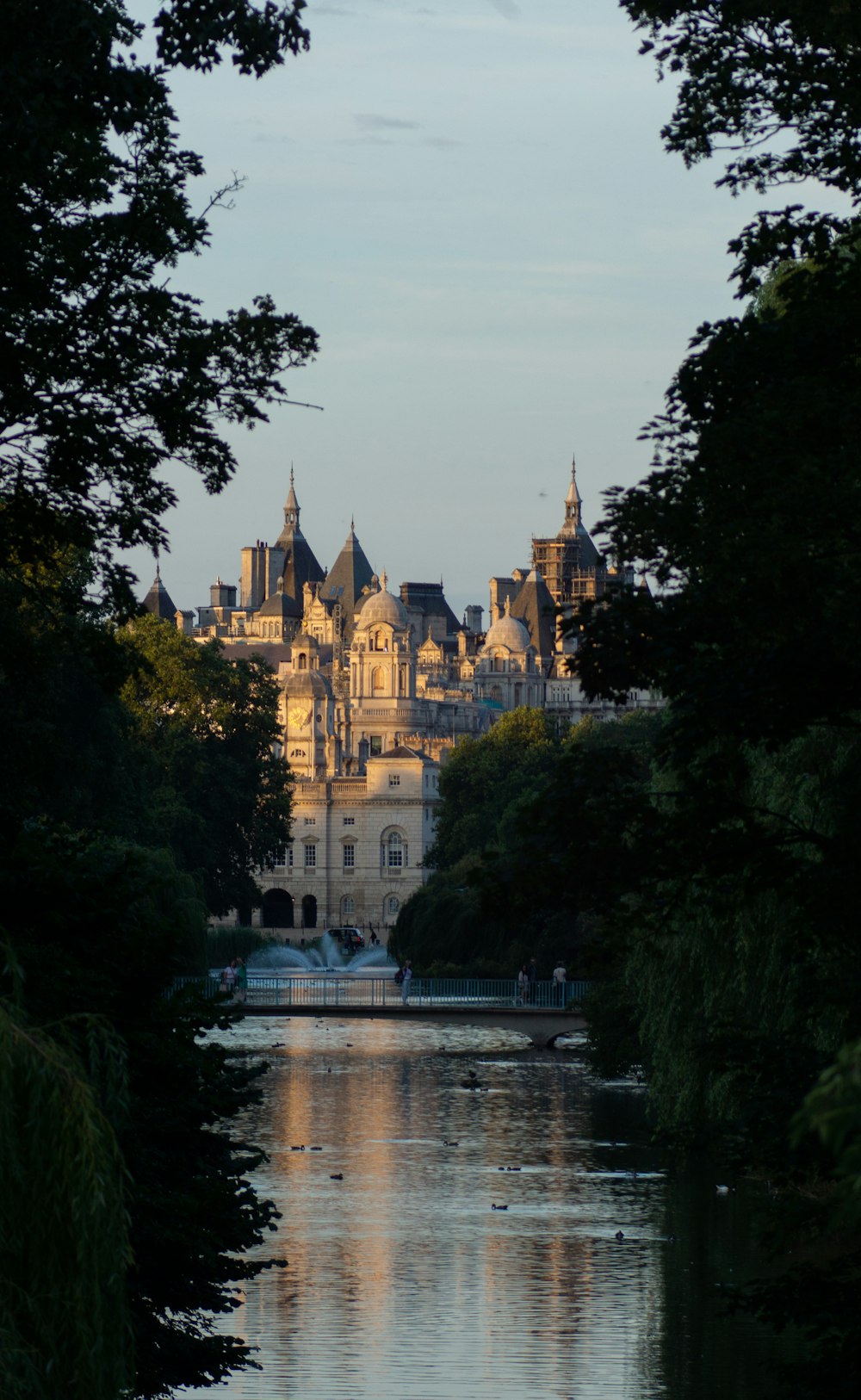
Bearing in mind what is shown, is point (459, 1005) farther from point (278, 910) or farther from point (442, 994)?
point (278, 910)

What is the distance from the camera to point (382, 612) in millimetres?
186500

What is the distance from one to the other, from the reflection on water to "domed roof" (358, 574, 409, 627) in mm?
138065

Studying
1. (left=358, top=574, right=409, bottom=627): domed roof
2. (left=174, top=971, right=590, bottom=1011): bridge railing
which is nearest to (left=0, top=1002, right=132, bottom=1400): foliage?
(left=174, top=971, right=590, bottom=1011): bridge railing

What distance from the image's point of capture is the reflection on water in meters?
22.7

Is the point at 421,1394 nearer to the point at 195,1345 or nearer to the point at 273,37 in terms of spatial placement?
the point at 195,1345

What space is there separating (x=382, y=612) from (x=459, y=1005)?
122701 mm

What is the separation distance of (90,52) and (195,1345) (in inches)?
340

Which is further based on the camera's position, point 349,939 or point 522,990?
point 349,939

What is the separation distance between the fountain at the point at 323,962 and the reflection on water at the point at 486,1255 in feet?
175

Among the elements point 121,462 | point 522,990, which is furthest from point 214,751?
point 121,462

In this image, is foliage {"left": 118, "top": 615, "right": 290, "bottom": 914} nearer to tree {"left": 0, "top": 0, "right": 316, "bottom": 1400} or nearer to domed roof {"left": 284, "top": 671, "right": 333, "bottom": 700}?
tree {"left": 0, "top": 0, "right": 316, "bottom": 1400}

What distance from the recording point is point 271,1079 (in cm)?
4997

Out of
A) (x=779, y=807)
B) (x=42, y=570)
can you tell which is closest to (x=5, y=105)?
(x=779, y=807)

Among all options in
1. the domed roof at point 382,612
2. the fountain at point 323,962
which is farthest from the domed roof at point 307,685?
the fountain at point 323,962
